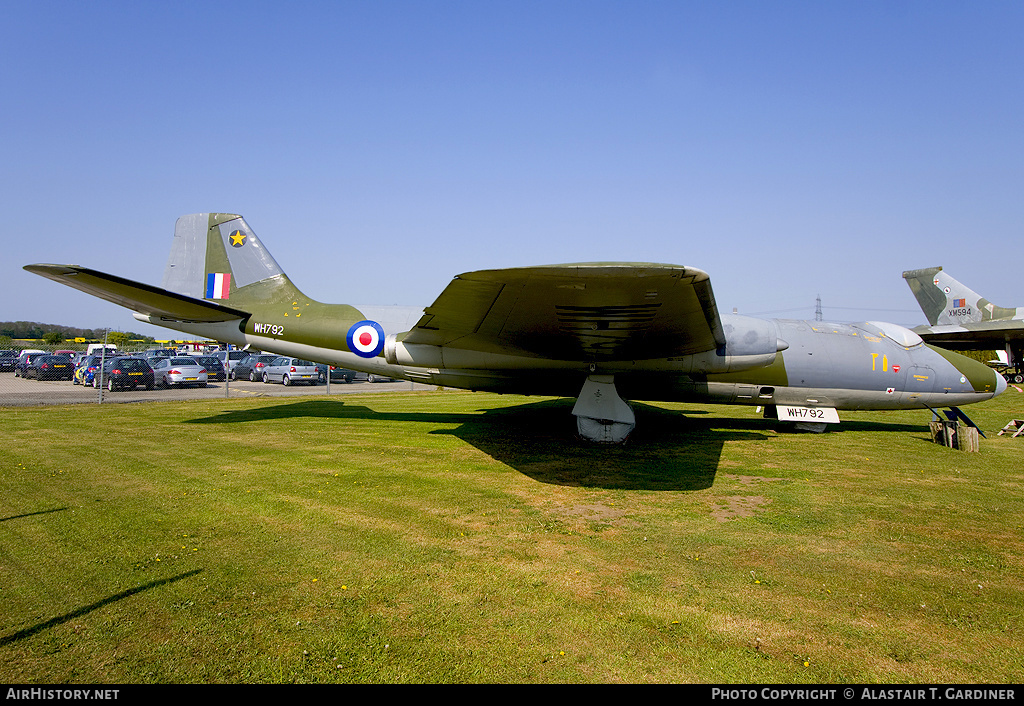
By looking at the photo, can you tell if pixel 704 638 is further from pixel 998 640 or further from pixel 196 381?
pixel 196 381

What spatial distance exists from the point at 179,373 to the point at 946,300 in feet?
122

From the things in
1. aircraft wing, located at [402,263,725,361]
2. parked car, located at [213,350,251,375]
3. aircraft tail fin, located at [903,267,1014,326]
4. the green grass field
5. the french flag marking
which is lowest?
the green grass field

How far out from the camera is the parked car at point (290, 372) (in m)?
27.5

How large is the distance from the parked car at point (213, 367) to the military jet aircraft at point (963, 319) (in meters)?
35.5

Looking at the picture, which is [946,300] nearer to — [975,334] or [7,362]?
[975,334]

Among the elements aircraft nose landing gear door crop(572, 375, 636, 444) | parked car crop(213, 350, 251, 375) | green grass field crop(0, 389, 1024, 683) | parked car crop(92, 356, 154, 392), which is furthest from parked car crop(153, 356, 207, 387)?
aircraft nose landing gear door crop(572, 375, 636, 444)

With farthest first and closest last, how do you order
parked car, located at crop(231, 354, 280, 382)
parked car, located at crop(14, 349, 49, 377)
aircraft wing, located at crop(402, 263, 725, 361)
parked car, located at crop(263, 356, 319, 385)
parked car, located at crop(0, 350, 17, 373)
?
parked car, located at crop(0, 350, 17, 373) < parked car, located at crop(14, 349, 49, 377) < parked car, located at crop(231, 354, 280, 382) < parked car, located at crop(263, 356, 319, 385) < aircraft wing, located at crop(402, 263, 725, 361)

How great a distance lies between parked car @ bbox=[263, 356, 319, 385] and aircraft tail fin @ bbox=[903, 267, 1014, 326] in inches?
1232

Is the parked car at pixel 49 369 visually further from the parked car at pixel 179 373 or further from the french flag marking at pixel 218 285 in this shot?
the french flag marking at pixel 218 285

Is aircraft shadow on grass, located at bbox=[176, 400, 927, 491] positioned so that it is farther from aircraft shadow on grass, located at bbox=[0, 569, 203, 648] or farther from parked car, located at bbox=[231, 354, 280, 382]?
parked car, located at bbox=[231, 354, 280, 382]

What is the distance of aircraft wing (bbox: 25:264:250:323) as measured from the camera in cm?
921

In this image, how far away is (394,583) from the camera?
395 centimetres

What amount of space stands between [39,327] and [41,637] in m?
162

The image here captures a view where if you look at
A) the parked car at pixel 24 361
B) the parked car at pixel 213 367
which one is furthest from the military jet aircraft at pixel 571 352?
the parked car at pixel 24 361
